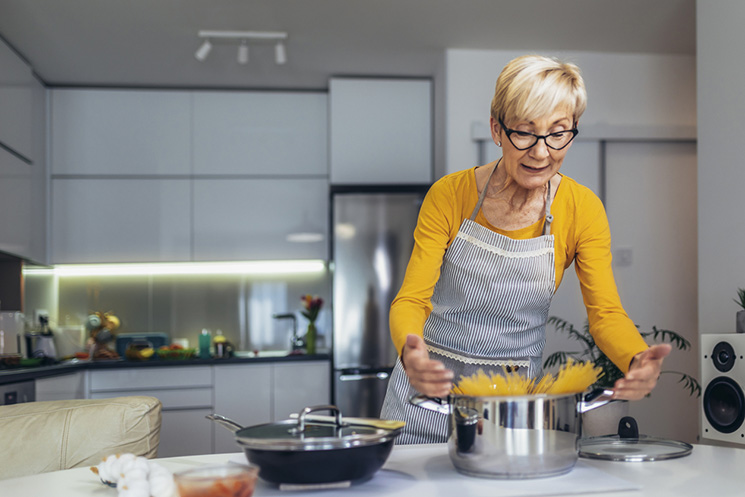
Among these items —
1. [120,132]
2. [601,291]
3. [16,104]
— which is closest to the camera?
[601,291]

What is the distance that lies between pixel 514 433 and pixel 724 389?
106 cm

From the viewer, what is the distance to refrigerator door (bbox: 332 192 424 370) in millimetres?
4113

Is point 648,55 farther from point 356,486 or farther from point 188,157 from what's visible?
point 356,486

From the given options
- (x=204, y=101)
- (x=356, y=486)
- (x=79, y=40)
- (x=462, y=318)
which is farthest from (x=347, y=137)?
(x=356, y=486)

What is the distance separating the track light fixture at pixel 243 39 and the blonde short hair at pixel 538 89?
2.63m

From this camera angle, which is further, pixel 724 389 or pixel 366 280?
pixel 366 280

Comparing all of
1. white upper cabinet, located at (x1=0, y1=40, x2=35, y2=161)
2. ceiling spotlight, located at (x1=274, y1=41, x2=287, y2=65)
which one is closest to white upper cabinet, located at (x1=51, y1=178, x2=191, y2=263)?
white upper cabinet, located at (x1=0, y1=40, x2=35, y2=161)

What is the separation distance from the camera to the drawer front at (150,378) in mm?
4070

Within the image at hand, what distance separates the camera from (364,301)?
4.11 meters

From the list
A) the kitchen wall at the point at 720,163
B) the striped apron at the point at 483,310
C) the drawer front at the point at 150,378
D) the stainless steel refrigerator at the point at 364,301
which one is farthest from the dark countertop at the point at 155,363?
the striped apron at the point at 483,310

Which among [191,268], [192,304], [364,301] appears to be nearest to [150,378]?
[192,304]

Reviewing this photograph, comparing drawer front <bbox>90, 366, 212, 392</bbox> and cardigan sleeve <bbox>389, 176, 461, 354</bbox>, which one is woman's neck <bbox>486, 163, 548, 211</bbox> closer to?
cardigan sleeve <bbox>389, 176, 461, 354</bbox>

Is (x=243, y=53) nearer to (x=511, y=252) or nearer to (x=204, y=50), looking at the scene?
(x=204, y=50)

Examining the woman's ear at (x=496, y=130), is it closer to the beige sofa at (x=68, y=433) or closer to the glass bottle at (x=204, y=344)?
the beige sofa at (x=68, y=433)
